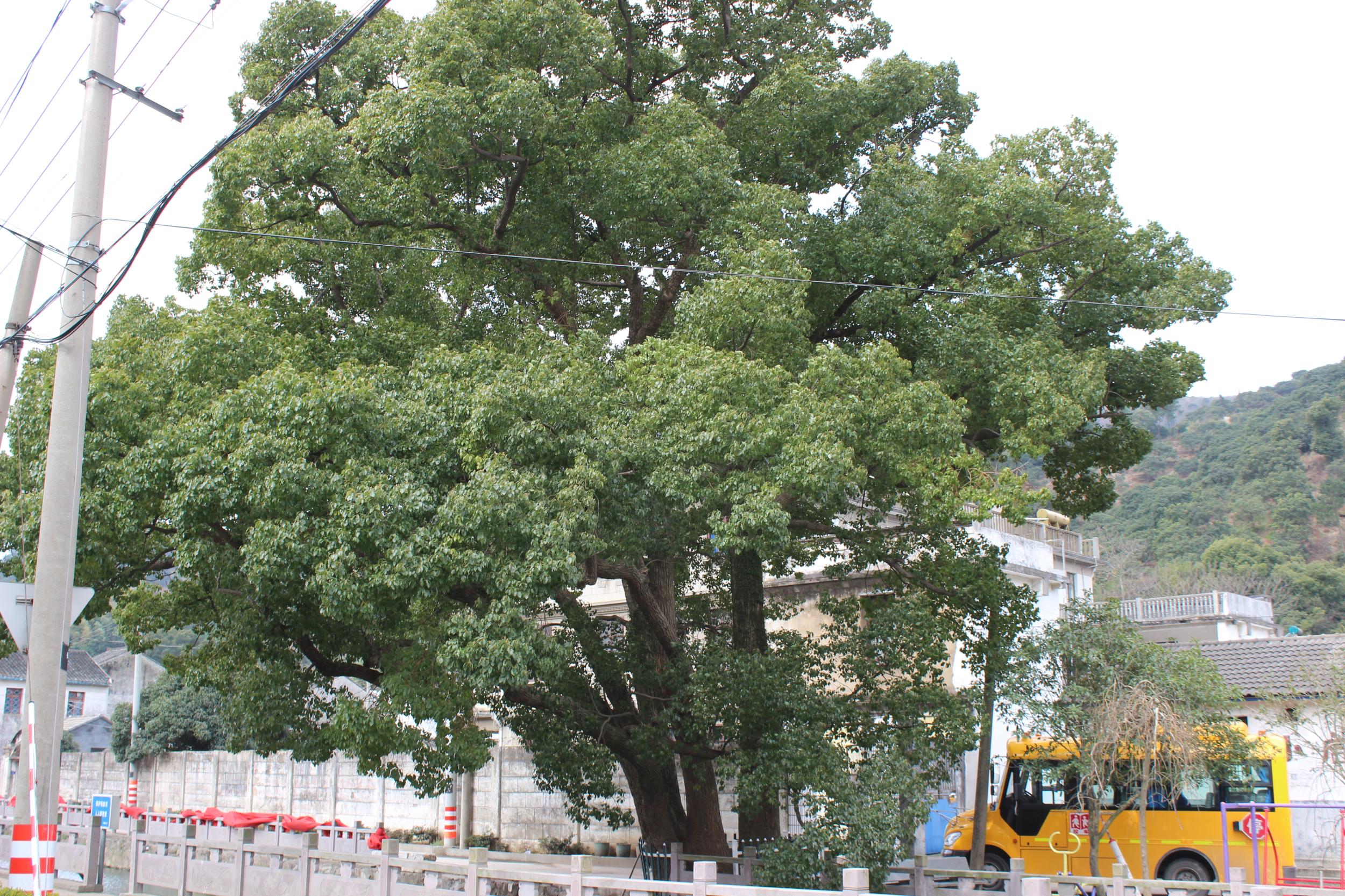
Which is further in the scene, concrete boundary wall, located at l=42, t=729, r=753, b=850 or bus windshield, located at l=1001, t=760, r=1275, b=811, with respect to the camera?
concrete boundary wall, located at l=42, t=729, r=753, b=850

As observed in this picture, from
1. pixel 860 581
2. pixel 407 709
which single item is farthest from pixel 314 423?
pixel 860 581

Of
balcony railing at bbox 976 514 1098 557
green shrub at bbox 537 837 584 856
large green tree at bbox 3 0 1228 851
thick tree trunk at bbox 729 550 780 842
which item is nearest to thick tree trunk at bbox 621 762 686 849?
large green tree at bbox 3 0 1228 851

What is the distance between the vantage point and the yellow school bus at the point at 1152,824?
1553 centimetres

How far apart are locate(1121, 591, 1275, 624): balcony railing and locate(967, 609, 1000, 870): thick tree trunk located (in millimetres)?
16258

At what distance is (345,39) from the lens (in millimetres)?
7328

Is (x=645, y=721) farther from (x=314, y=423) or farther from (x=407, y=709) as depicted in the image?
(x=314, y=423)

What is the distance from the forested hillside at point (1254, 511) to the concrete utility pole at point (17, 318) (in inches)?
1624

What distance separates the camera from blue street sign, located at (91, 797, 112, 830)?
52.6 feet

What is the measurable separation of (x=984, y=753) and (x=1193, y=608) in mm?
18823

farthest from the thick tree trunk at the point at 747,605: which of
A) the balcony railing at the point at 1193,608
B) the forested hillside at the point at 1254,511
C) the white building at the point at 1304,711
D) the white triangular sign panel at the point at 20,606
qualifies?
the forested hillside at the point at 1254,511

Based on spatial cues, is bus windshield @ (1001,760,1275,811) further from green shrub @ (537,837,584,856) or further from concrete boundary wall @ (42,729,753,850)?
green shrub @ (537,837,584,856)

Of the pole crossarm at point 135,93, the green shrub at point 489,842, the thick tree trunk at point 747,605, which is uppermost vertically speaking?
the pole crossarm at point 135,93

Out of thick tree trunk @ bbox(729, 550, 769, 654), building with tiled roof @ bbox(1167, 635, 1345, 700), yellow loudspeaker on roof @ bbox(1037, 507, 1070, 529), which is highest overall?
yellow loudspeaker on roof @ bbox(1037, 507, 1070, 529)

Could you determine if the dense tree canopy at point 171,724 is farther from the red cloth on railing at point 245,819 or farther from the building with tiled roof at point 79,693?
the building with tiled roof at point 79,693
